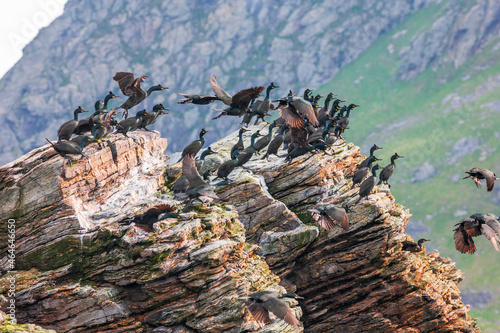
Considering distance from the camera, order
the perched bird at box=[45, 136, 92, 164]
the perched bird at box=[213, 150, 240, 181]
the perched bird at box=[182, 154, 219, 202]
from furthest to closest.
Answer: the perched bird at box=[213, 150, 240, 181], the perched bird at box=[182, 154, 219, 202], the perched bird at box=[45, 136, 92, 164]

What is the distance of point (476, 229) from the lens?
28.9 m

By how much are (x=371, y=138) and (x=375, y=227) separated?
A: 5813 inches

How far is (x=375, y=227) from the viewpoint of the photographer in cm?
3291

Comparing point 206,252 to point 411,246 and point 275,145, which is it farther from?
point 411,246

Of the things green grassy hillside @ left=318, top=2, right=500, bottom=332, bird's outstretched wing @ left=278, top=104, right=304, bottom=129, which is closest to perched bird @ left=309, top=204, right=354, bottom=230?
bird's outstretched wing @ left=278, top=104, right=304, bottom=129

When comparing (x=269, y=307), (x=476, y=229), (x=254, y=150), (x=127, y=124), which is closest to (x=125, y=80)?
(x=127, y=124)

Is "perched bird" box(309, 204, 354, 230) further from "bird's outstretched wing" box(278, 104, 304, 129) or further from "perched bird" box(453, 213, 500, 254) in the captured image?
"bird's outstretched wing" box(278, 104, 304, 129)

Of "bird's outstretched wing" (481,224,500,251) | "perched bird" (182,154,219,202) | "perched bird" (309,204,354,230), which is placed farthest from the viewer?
"perched bird" (309,204,354,230)

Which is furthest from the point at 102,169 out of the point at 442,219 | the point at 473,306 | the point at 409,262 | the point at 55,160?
the point at 442,219

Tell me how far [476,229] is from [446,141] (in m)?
137

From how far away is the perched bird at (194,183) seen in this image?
29.0 metres

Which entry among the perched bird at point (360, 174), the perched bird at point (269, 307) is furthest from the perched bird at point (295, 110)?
the perched bird at point (269, 307)

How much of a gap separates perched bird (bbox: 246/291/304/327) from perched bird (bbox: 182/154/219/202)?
18.9ft

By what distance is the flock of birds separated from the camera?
2759cm
